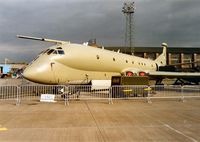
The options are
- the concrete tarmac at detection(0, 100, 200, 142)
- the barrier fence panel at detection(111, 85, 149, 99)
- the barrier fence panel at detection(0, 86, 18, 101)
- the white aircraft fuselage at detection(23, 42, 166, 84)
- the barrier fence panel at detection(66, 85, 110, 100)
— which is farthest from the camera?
the barrier fence panel at detection(0, 86, 18, 101)

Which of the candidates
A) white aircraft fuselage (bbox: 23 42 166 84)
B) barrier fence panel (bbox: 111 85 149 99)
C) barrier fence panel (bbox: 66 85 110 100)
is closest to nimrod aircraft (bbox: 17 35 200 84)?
white aircraft fuselage (bbox: 23 42 166 84)

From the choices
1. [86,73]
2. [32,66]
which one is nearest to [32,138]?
[32,66]

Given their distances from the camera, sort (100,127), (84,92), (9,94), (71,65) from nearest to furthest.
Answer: (100,127) → (71,65) → (84,92) → (9,94)

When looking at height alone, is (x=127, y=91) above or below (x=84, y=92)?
above

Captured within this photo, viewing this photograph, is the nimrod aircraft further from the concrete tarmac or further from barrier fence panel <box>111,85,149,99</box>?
the concrete tarmac

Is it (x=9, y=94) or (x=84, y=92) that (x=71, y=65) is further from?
(x=9, y=94)

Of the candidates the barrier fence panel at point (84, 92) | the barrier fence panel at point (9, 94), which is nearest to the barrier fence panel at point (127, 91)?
the barrier fence panel at point (84, 92)

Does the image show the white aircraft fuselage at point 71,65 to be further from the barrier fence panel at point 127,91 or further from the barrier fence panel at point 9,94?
the barrier fence panel at point 127,91

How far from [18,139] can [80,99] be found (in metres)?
9.91

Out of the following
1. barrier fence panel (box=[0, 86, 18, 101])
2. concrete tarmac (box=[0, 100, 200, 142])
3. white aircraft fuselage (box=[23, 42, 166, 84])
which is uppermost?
white aircraft fuselage (box=[23, 42, 166, 84])

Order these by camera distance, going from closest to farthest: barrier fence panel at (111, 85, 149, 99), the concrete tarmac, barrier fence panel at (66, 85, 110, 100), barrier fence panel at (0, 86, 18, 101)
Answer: the concrete tarmac < barrier fence panel at (66, 85, 110, 100) < barrier fence panel at (111, 85, 149, 99) < barrier fence panel at (0, 86, 18, 101)

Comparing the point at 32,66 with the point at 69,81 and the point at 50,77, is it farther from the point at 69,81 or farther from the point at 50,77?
the point at 69,81

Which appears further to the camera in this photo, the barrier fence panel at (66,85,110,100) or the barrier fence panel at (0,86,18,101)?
the barrier fence panel at (0,86,18,101)

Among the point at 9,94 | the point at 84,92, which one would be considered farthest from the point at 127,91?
the point at 9,94
